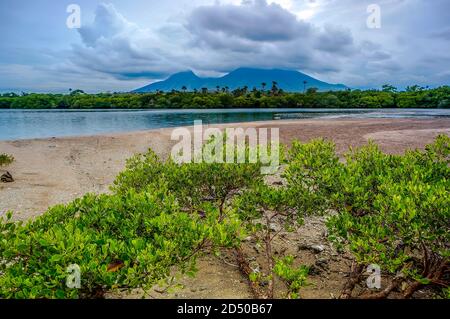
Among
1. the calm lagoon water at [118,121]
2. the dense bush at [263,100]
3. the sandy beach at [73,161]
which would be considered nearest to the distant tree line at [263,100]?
the dense bush at [263,100]

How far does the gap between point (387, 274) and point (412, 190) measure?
295 cm

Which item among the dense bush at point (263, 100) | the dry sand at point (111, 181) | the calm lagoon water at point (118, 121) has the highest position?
the dense bush at point (263, 100)

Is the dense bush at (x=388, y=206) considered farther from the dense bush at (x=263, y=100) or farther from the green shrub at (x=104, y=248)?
the dense bush at (x=263, y=100)

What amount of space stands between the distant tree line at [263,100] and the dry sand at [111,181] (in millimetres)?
96293

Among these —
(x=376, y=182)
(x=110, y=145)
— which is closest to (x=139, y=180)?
(x=376, y=182)

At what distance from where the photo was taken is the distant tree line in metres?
109

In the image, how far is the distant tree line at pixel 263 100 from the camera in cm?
10938

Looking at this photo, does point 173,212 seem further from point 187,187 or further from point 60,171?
point 60,171

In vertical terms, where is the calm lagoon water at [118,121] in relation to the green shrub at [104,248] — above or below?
above

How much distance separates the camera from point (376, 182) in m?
5.54

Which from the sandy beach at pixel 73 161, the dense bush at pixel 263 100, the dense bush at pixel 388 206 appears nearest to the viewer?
the dense bush at pixel 388 206

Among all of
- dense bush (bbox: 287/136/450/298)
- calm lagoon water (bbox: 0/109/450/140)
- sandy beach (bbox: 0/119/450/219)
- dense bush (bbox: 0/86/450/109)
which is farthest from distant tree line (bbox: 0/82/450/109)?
dense bush (bbox: 287/136/450/298)

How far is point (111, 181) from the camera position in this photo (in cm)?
1574

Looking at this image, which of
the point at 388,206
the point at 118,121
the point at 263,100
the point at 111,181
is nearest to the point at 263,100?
the point at 263,100
